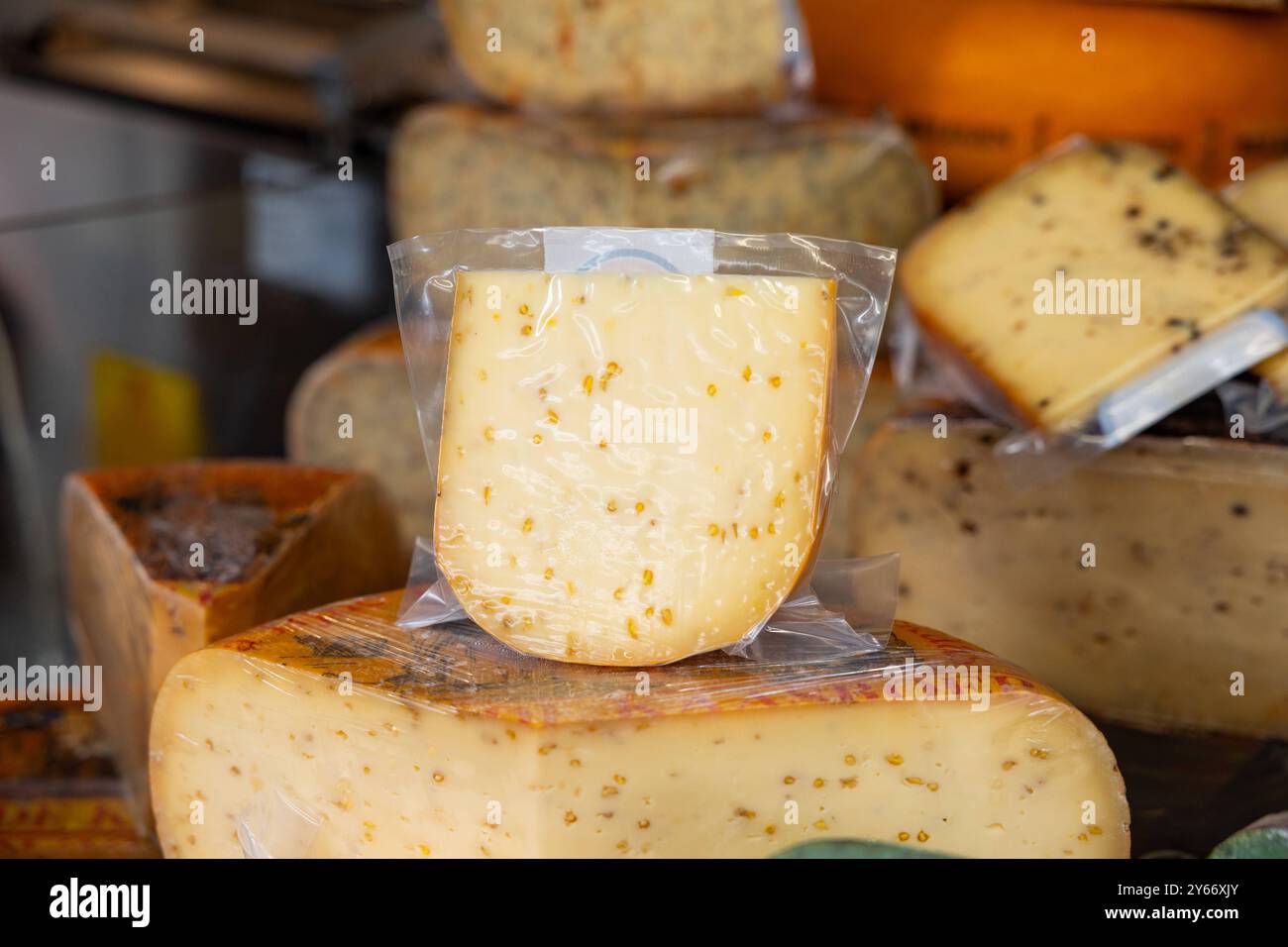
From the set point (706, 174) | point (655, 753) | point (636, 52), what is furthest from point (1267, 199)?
point (655, 753)

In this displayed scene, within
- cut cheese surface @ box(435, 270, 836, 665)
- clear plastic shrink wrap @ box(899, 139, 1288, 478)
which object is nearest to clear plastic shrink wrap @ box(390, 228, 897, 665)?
cut cheese surface @ box(435, 270, 836, 665)

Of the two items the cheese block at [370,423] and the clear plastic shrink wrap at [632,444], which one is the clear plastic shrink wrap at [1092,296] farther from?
the cheese block at [370,423]

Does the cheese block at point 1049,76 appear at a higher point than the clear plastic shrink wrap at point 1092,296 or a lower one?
higher

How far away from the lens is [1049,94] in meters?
1.78

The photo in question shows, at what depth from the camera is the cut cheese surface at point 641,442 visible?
2.40ft

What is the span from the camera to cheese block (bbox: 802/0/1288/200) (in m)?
1.70

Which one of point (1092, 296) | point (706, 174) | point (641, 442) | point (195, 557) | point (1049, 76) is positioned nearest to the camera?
point (641, 442)

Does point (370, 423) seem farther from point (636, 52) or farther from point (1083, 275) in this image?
point (1083, 275)

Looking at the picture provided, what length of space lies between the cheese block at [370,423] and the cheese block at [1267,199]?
2.97 ft

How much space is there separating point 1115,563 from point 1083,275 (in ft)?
0.83

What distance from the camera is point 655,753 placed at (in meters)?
0.73

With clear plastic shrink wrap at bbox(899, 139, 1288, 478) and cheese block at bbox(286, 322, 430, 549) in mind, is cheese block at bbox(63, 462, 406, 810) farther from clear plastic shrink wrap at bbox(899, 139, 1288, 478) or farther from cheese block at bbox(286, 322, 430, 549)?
clear plastic shrink wrap at bbox(899, 139, 1288, 478)

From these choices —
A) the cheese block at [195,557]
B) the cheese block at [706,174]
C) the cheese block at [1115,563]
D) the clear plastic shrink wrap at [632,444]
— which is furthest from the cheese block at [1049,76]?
the clear plastic shrink wrap at [632,444]
